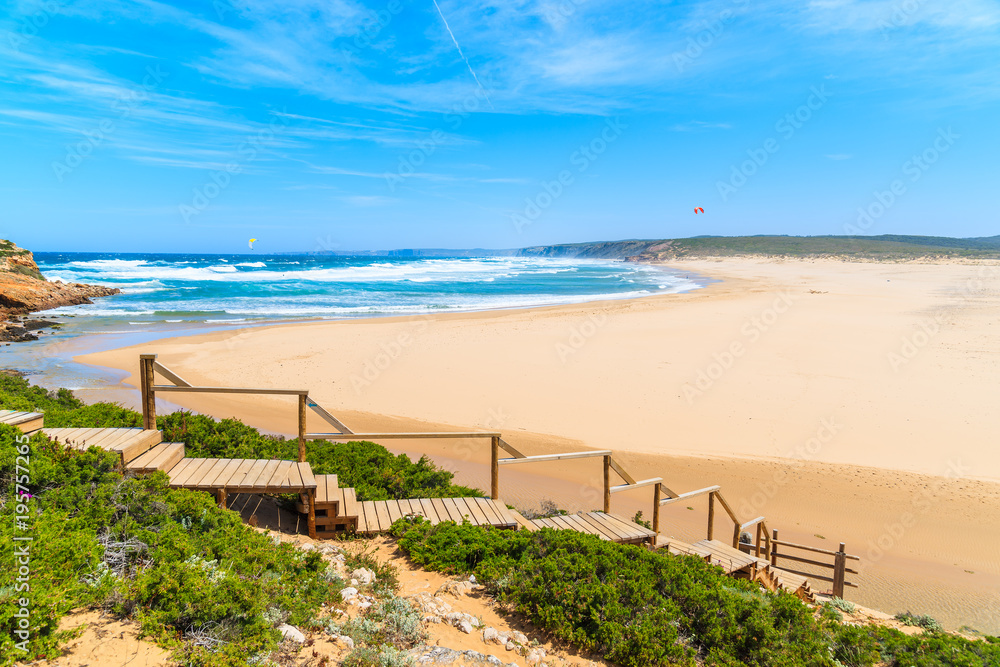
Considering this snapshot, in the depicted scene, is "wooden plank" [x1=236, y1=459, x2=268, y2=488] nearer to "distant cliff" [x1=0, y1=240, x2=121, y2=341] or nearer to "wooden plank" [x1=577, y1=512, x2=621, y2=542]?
"wooden plank" [x1=577, y1=512, x2=621, y2=542]

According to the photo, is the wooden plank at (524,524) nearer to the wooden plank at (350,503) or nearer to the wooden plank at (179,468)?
the wooden plank at (350,503)

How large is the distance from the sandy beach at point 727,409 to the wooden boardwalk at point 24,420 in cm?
538

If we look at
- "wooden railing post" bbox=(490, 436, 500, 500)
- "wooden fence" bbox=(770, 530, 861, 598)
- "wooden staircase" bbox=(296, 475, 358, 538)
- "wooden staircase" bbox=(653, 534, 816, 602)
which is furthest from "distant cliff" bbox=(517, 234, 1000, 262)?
"wooden staircase" bbox=(296, 475, 358, 538)

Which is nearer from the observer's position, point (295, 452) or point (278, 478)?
point (278, 478)

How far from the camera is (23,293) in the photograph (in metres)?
29.2

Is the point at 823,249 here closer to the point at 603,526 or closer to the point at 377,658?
the point at 603,526

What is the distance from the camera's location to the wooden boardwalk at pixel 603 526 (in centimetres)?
575

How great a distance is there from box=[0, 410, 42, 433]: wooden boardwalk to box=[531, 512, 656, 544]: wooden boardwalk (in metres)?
5.11

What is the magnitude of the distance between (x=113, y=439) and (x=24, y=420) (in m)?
0.83

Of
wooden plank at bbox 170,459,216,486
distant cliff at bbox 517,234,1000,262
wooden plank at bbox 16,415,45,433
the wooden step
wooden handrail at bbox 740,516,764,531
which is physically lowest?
wooden handrail at bbox 740,516,764,531

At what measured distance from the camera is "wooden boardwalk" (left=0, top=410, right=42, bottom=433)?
518 centimetres

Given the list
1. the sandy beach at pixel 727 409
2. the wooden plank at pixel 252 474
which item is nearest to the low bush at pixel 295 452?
the wooden plank at pixel 252 474

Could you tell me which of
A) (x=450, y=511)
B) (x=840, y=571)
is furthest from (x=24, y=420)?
(x=840, y=571)

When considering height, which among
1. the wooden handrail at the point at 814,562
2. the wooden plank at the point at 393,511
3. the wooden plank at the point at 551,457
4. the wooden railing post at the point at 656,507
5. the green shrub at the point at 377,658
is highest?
the wooden plank at the point at 551,457
